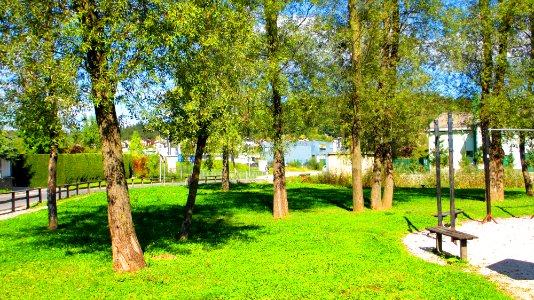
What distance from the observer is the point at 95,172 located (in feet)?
141

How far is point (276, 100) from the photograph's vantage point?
14.9 metres

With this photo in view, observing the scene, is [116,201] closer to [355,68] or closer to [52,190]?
[52,190]

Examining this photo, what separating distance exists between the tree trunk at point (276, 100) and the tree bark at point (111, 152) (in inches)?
215

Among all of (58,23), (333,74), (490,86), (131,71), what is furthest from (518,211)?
(58,23)

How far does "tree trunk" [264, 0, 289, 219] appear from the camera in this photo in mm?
13969

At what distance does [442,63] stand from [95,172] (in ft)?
107

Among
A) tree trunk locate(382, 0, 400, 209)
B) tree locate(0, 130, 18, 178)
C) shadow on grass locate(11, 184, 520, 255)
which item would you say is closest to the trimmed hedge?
tree locate(0, 130, 18, 178)

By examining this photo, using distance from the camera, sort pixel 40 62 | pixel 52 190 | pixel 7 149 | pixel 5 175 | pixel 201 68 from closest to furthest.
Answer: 1. pixel 40 62
2. pixel 201 68
3. pixel 52 190
4. pixel 7 149
5. pixel 5 175

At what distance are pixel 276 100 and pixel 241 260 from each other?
6.67m

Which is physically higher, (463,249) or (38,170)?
(38,170)

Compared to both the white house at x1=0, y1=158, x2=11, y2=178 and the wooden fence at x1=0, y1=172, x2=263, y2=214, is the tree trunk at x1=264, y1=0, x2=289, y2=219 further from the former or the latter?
the white house at x1=0, y1=158, x2=11, y2=178

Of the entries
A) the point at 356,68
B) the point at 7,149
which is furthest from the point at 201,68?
the point at 7,149

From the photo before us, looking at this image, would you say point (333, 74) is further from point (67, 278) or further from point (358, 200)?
point (67, 278)

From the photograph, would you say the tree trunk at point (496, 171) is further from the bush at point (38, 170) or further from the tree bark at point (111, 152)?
the bush at point (38, 170)
